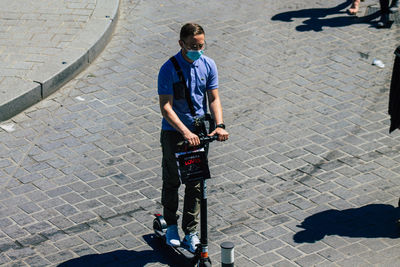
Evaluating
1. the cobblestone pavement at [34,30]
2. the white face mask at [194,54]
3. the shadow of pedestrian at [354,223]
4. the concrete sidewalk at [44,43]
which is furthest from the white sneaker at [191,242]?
the cobblestone pavement at [34,30]

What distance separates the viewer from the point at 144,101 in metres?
9.02

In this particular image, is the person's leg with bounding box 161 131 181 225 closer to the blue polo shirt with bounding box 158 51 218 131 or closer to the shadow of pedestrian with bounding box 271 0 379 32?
the blue polo shirt with bounding box 158 51 218 131

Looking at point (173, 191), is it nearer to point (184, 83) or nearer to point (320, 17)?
point (184, 83)

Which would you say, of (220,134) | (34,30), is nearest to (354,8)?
(34,30)

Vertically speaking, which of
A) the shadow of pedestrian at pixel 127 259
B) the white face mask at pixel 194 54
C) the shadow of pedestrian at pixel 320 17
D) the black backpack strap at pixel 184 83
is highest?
the white face mask at pixel 194 54

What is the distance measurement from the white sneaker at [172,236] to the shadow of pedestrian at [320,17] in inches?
223

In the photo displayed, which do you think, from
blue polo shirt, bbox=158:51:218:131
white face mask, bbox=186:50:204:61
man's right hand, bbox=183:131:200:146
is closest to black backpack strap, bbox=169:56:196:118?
blue polo shirt, bbox=158:51:218:131

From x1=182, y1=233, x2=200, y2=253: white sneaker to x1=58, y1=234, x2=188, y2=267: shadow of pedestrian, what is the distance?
0.49ft

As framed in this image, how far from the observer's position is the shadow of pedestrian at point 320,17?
11.2 m

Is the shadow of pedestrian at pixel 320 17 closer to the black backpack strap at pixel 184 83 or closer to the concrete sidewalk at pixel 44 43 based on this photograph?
the concrete sidewalk at pixel 44 43

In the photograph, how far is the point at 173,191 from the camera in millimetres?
6266

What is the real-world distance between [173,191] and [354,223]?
1.85 metres

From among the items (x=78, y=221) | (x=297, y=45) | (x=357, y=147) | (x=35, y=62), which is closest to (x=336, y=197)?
(x=357, y=147)

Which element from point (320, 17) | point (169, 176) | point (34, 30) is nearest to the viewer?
point (169, 176)
